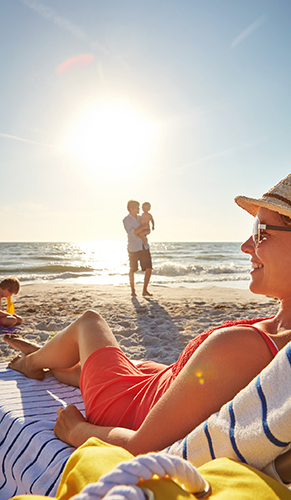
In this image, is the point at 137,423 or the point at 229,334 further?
the point at 137,423

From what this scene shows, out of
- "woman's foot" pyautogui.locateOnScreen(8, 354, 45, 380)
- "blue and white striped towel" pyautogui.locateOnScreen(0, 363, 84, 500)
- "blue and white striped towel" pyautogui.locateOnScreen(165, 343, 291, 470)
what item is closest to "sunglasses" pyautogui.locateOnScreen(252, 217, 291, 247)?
"blue and white striped towel" pyautogui.locateOnScreen(165, 343, 291, 470)

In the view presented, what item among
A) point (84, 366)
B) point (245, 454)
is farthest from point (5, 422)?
point (245, 454)

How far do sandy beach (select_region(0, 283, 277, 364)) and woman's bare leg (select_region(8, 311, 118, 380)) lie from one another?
4.75ft

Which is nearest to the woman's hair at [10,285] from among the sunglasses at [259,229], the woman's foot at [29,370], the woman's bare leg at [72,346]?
the woman's bare leg at [72,346]

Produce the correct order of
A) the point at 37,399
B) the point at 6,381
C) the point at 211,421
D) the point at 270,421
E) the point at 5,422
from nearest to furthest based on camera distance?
the point at 270,421, the point at 211,421, the point at 5,422, the point at 37,399, the point at 6,381

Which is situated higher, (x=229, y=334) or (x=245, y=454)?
(x=229, y=334)

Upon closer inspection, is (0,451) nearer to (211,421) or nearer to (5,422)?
(5,422)

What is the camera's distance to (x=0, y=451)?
1.53 meters

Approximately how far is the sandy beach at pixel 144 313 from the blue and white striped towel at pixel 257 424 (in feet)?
8.46

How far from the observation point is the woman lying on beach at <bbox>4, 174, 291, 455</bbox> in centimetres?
102

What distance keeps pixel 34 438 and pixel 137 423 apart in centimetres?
50

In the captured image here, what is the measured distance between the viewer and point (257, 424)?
2.60 ft

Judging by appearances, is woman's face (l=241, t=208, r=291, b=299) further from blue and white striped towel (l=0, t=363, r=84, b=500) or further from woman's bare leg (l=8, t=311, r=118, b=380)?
blue and white striped towel (l=0, t=363, r=84, b=500)

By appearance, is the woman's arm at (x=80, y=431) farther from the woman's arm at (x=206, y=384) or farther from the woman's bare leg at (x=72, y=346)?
the woman's bare leg at (x=72, y=346)
